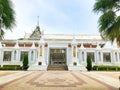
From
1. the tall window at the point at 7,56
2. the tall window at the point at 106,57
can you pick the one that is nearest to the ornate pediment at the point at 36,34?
the tall window at the point at 7,56

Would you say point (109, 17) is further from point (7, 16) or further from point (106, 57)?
point (106, 57)

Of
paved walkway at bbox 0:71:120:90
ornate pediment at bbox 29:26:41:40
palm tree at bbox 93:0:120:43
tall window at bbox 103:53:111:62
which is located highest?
ornate pediment at bbox 29:26:41:40

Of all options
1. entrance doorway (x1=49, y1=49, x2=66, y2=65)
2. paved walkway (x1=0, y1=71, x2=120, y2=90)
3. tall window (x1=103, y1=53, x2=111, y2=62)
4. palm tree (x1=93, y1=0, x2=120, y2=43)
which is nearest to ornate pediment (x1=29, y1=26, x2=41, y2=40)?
entrance doorway (x1=49, y1=49, x2=66, y2=65)

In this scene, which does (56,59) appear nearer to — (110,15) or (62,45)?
(62,45)

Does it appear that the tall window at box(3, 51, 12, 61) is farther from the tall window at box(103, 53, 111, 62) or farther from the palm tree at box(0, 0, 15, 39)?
the palm tree at box(0, 0, 15, 39)

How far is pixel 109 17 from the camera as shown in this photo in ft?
23.8

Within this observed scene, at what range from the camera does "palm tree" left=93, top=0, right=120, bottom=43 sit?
7270 millimetres

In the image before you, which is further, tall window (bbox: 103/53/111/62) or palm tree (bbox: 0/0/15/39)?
tall window (bbox: 103/53/111/62)

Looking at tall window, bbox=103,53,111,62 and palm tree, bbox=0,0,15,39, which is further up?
palm tree, bbox=0,0,15,39

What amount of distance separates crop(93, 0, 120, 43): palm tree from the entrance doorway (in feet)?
80.0

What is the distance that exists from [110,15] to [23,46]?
26575 mm

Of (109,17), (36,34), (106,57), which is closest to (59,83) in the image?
(109,17)

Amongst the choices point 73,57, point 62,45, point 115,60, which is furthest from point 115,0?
point 115,60

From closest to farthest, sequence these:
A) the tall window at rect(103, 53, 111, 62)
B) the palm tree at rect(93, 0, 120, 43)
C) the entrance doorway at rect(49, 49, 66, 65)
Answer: the palm tree at rect(93, 0, 120, 43)
the tall window at rect(103, 53, 111, 62)
the entrance doorway at rect(49, 49, 66, 65)
